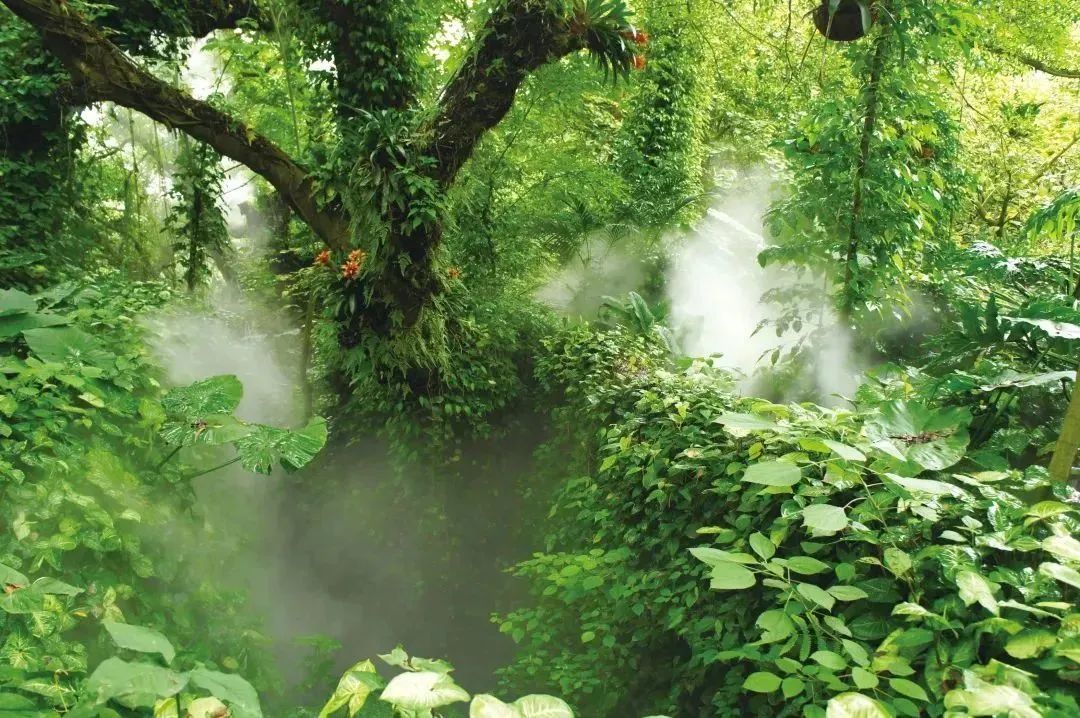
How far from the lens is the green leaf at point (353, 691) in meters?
1.31

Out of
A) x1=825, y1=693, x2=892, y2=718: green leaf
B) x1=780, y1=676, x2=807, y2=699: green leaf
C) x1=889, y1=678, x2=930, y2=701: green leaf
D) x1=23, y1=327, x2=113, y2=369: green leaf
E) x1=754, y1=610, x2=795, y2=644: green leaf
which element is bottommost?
x1=825, y1=693, x2=892, y2=718: green leaf

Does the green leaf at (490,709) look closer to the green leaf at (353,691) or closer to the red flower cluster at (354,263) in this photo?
the green leaf at (353,691)

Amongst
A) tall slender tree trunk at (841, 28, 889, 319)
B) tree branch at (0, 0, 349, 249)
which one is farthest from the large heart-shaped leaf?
tree branch at (0, 0, 349, 249)

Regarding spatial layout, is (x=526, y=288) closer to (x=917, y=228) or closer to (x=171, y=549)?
(x=917, y=228)

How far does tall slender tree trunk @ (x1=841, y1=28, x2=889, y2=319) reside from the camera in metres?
4.39

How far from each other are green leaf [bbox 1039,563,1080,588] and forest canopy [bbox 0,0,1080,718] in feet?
0.25

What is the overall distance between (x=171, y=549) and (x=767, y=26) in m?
10.9

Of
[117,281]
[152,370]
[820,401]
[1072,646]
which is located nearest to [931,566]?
[1072,646]

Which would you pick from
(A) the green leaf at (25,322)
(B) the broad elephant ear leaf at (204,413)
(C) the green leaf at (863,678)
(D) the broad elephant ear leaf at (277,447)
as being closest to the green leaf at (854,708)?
(C) the green leaf at (863,678)

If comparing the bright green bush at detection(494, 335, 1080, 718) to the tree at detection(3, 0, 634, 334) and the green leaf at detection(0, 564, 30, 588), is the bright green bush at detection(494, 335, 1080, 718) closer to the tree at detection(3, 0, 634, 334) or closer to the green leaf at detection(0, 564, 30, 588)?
the green leaf at detection(0, 564, 30, 588)

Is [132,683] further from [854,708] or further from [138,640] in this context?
[854,708]

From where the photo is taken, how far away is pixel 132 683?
4.63 feet

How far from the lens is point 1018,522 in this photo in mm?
2002

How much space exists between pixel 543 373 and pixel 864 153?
2973mm
